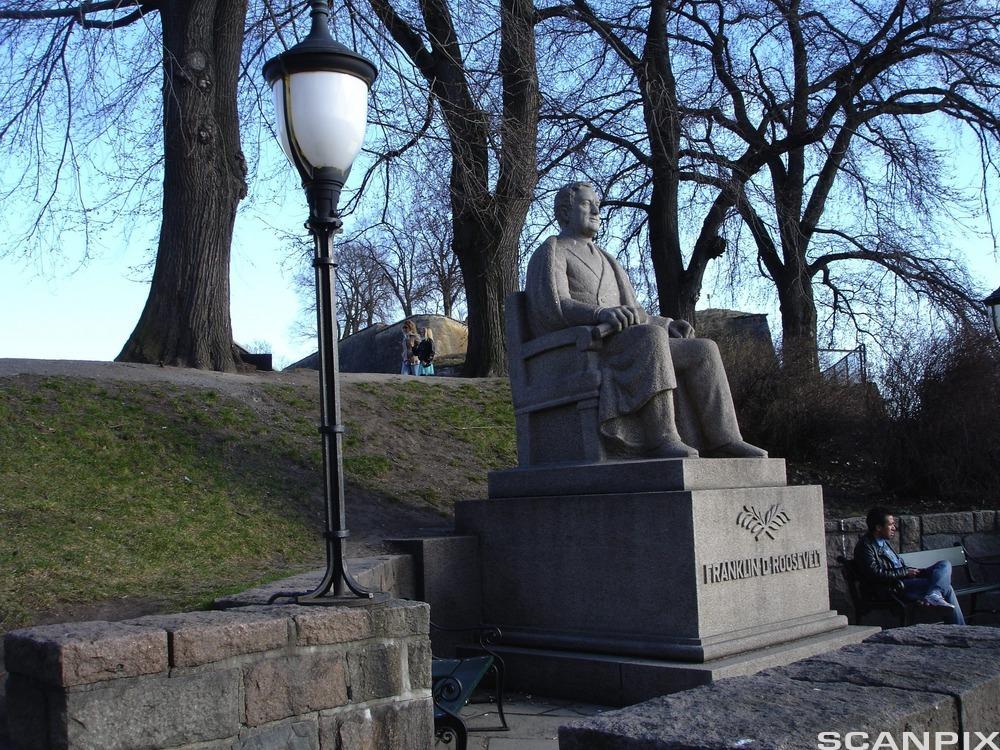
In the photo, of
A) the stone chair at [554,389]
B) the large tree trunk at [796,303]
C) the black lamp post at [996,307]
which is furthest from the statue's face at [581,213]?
the large tree trunk at [796,303]

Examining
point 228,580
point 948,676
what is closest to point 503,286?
point 228,580

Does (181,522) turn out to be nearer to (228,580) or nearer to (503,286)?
(228,580)

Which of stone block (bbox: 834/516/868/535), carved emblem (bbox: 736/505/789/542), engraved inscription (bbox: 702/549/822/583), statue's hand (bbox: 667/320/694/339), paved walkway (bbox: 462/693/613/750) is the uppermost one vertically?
statue's hand (bbox: 667/320/694/339)

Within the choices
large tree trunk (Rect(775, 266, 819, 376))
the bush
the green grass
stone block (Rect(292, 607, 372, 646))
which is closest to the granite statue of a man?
the green grass

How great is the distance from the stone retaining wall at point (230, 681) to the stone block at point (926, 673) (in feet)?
5.61

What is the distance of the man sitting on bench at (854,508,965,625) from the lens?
7910mm

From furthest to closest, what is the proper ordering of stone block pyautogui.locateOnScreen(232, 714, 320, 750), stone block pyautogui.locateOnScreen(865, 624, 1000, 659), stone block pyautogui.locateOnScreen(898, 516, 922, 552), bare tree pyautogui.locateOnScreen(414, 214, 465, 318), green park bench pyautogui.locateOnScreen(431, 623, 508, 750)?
bare tree pyautogui.locateOnScreen(414, 214, 465, 318) < stone block pyautogui.locateOnScreen(898, 516, 922, 552) < green park bench pyautogui.locateOnScreen(431, 623, 508, 750) < stone block pyautogui.locateOnScreen(232, 714, 320, 750) < stone block pyautogui.locateOnScreen(865, 624, 1000, 659)

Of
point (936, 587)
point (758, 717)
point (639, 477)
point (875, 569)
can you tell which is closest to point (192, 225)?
point (639, 477)

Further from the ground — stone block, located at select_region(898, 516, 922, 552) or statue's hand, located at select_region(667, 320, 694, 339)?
statue's hand, located at select_region(667, 320, 694, 339)

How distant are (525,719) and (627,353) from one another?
2.27 meters

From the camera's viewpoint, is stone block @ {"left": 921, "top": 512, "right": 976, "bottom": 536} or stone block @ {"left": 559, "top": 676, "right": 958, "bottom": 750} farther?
stone block @ {"left": 921, "top": 512, "right": 976, "bottom": 536}

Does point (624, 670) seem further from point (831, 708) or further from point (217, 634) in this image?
point (831, 708)

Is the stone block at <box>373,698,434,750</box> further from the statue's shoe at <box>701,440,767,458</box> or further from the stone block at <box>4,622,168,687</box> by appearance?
the statue's shoe at <box>701,440,767,458</box>

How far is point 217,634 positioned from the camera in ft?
11.0
